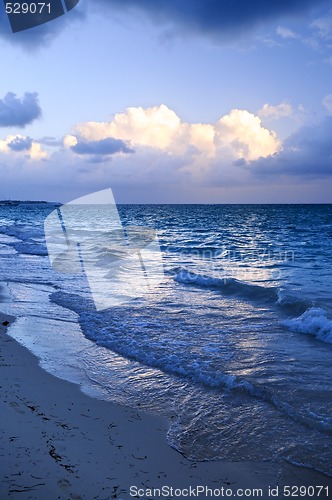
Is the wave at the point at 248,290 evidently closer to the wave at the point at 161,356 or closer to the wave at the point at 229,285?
the wave at the point at 229,285

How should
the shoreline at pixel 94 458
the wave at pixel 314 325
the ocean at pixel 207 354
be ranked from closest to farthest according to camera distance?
the shoreline at pixel 94 458 < the ocean at pixel 207 354 < the wave at pixel 314 325

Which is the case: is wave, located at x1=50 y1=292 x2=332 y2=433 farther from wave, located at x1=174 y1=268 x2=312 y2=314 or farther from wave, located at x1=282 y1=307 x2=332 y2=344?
wave, located at x1=174 y1=268 x2=312 y2=314

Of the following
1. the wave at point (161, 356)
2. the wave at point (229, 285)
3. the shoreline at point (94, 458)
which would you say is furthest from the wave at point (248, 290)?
the shoreline at point (94, 458)

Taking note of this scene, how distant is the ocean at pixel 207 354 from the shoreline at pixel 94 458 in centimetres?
22

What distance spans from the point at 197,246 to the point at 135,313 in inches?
794

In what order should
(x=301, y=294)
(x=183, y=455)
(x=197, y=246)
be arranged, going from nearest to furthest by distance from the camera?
(x=183, y=455), (x=301, y=294), (x=197, y=246)

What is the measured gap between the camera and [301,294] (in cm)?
1284

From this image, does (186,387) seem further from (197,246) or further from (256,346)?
(197,246)

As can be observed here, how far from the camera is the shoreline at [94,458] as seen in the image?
3314 mm

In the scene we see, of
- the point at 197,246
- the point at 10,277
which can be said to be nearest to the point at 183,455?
the point at 10,277

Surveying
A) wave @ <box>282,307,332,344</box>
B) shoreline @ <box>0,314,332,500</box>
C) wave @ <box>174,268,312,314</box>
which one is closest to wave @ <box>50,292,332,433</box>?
shoreline @ <box>0,314,332,500</box>

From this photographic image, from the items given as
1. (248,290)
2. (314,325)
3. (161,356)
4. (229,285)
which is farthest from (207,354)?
(229,285)

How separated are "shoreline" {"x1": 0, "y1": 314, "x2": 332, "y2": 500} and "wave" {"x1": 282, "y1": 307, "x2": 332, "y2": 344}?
4938mm

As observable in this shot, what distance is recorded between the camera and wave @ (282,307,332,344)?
27.3ft
